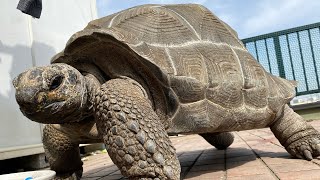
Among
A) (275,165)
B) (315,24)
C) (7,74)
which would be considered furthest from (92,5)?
(315,24)

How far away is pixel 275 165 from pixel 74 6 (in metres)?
4.31

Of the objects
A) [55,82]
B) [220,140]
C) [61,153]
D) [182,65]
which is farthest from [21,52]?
[182,65]

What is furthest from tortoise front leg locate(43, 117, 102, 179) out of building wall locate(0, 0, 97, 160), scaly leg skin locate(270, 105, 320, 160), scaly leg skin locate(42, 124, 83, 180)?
scaly leg skin locate(270, 105, 320, 160)

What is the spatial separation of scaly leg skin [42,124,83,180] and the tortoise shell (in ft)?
1.89

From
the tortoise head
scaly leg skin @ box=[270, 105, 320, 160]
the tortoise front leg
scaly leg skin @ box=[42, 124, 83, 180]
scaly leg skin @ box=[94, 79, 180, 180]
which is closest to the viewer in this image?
scaly leg skin @ box=[94, 79, 180, 180]

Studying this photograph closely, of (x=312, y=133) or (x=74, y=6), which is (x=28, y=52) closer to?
(x=74, y=6)

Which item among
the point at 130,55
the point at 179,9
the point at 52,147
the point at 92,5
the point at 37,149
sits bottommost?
the point at 37,149

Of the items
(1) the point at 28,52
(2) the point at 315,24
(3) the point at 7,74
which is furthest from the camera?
(2) the point at 315,24

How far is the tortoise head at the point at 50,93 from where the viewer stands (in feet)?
6.32

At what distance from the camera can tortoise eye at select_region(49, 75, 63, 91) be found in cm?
201

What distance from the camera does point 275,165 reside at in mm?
2594

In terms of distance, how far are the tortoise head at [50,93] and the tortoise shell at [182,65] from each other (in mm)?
286

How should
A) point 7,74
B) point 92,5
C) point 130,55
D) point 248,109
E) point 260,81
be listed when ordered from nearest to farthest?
point 130,55
point 248,109
point 260,81
point 7,74
point 92,5

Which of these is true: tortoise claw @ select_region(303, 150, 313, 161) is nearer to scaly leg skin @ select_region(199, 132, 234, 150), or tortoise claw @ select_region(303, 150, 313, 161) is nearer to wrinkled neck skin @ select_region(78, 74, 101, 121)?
scaly leg skin @ select_region(199, 132, 234, 150)
